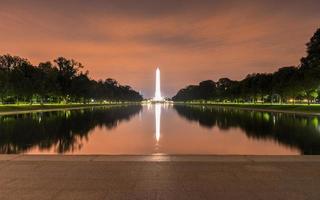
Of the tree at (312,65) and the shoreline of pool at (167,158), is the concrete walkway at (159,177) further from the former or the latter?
the tree at (312,65)

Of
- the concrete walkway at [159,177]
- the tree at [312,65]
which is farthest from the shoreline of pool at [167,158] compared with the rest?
the tree at [312,65]

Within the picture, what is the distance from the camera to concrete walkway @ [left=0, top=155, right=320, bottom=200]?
8.38 m

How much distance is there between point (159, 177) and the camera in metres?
9.92

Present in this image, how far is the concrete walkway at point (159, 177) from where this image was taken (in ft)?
27.5

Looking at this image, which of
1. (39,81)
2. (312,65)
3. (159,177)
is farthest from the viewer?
(39,81)

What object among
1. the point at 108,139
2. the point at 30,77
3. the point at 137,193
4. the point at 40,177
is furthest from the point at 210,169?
the point at 30,77

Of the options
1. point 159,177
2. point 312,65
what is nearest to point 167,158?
point 159,177

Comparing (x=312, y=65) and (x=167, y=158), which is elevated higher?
(x=312, y=65)

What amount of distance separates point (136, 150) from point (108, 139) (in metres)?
5.01

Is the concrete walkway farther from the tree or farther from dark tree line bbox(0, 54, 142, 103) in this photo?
dark tree line bbox(0, 54, 142, 103)

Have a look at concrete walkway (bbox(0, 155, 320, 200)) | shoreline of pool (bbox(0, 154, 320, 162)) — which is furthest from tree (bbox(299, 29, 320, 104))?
concrete walkway (bbox(0, 155, 320, 200))

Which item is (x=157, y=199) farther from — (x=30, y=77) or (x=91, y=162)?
(x=30, y=77)

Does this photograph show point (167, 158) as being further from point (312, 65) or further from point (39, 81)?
point (39, 81)

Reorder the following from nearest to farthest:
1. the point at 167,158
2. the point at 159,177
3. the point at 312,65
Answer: the point at 159,177 → the point at 167,158 → the point at 312,65
